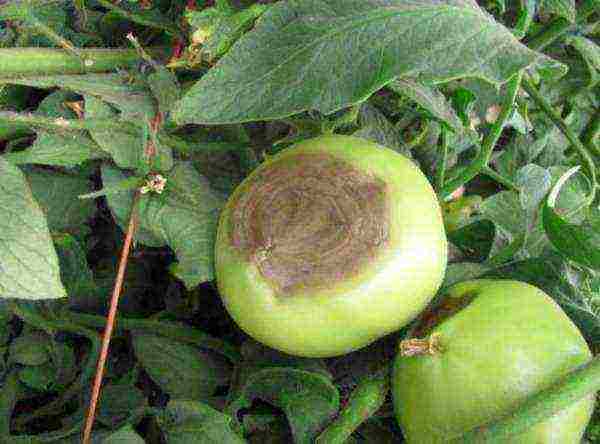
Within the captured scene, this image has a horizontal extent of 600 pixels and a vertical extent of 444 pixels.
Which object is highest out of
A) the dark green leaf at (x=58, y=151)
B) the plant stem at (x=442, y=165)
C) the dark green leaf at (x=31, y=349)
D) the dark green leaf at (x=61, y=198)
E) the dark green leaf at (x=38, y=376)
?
the plant stem at (x=442, y=165)

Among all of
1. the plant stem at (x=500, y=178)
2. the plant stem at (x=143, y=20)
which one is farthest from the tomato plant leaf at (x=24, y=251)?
the plant stem at (x=500, y=178)

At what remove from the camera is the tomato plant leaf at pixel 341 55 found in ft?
1.84

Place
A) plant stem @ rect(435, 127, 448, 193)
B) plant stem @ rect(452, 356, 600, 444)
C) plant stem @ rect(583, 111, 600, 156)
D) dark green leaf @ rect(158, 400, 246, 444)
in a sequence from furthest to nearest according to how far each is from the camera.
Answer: plant stem @ rect(583, 111, 600, 156) → plant stem @ rect(435, 127, 448, 193) → dark green leaf @ rect(158, 400, 246, 444) → plant stem @ rect(452, 356, 600, 444)

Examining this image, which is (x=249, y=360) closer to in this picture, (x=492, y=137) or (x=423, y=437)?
(x=423, y=437)

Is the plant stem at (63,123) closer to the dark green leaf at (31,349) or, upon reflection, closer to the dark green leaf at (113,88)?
the dark green leaf at (113,88)

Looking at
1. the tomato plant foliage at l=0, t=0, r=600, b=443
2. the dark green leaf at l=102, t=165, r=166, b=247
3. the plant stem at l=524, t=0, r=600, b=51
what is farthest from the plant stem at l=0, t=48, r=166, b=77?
the plant stem at l=524, t=0, r=600, b=51

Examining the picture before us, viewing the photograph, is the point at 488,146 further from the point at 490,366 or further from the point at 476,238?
the point at 490,366

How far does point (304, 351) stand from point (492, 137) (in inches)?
11.1

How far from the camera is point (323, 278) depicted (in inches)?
24.2

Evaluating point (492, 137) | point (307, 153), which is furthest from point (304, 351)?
point (492, 137)

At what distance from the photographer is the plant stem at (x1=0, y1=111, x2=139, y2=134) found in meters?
0.69

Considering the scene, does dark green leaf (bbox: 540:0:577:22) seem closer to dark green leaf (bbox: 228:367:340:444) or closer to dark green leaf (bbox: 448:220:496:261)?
dark green leaf (bbox: 448:220:496:261)

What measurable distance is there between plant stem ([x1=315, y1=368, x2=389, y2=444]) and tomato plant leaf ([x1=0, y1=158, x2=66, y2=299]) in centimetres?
25

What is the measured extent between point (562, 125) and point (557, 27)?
0.36 feet
